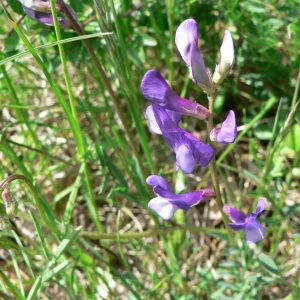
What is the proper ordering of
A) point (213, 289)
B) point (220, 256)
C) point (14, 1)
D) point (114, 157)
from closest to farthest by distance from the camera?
point (14, 1) → point (213, 289) → point (220, 256) → point (114, 157)

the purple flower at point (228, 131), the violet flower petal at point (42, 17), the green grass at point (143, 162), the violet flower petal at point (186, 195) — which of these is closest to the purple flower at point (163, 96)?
the purple flower at point (228, 131)

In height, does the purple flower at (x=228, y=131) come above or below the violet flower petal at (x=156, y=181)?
above

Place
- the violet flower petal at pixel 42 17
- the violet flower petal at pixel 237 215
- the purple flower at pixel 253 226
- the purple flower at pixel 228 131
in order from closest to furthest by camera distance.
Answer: the purple flower at pixel 228 131
the purple flower at pixel 253 226
the violet flower petal at pixel 237 215
the violet flower petal at pixel 42 17

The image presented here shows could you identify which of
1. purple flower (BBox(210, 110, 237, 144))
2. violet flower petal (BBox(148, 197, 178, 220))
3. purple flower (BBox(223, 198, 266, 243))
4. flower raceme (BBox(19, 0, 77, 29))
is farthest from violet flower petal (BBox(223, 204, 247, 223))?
flower raceme (BBox(19, 0, 77, 29))

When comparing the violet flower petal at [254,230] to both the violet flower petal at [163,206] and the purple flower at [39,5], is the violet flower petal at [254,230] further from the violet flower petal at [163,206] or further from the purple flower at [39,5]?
the purple flower at [39,5]

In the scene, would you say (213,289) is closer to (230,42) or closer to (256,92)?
(256,92)

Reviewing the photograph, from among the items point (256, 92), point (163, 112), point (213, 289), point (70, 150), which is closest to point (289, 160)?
point (256, 92)
